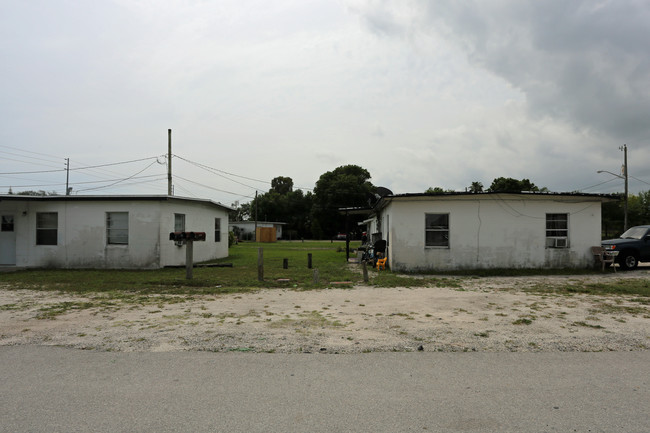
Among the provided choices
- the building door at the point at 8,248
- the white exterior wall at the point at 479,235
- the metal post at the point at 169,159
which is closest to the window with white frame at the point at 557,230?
the white exterior wall at the point at 479,235

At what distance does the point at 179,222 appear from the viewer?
62.4 feet

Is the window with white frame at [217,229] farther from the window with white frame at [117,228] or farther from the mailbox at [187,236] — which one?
the mailbox at [187,236]

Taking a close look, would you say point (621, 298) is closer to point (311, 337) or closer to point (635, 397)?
point (635, 397)

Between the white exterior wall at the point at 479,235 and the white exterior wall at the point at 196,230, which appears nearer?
the white exterior wall at the point at 479,235

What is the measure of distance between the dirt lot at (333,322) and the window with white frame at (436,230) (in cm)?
567

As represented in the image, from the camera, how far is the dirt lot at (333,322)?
18.5ft

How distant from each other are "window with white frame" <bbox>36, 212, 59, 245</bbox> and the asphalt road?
14898mm

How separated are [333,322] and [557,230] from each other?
1321 cm

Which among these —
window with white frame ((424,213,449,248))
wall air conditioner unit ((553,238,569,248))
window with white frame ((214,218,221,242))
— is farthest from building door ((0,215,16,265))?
wall air conditioner unit ((553,238,569,248))

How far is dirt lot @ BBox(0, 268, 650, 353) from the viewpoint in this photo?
5.65 metres

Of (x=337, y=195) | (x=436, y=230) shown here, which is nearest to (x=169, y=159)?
(x=436, y=230)

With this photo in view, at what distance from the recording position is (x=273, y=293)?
1034cm

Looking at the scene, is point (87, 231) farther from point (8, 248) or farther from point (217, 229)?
point (217, 229)

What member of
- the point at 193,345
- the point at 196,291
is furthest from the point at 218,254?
the point at 193,345
